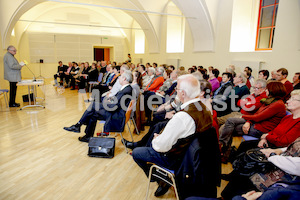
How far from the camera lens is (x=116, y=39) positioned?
16.4 meters

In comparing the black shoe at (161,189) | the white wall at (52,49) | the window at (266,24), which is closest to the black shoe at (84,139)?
the black shoe at (161,189)

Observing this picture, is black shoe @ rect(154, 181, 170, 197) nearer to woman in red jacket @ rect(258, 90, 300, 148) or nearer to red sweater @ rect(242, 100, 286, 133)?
woman in red jacket @ rect(258, 90, 300, 148)

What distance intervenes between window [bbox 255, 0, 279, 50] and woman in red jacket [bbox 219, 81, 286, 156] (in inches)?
190

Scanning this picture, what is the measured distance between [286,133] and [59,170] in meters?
2.99

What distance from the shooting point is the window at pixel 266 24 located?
255 inches

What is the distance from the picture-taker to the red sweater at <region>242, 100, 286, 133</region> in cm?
261

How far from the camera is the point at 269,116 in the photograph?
2666 millimetres

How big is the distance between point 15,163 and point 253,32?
809 cm

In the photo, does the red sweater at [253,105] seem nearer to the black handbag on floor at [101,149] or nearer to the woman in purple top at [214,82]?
the woman in purple top at [214,82]

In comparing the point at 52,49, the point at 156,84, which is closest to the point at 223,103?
the point at 156,84

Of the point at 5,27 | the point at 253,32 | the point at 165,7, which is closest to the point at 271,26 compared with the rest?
the point at 253,32

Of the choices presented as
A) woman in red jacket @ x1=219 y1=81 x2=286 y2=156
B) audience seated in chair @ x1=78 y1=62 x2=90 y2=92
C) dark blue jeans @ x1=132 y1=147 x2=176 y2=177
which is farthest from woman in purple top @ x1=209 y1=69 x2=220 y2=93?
audience seated in chair @ x1=78 y1=62 x2=90 y2=92

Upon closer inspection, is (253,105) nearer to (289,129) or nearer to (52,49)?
(289,129)

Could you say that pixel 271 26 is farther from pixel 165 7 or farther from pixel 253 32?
pixel 165 7
